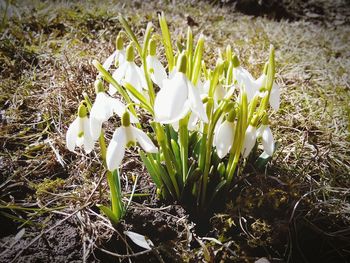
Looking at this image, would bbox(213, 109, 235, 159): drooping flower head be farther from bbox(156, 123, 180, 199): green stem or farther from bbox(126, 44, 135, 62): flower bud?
bbox(126, 44, 135, 62): flower bud

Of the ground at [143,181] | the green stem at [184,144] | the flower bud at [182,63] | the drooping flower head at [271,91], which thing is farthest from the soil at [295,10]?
the flower bud at [182,63]

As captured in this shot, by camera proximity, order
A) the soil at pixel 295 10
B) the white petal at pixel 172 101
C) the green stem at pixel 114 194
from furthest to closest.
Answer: the soil at pixel 295 10, the green stem at pixel 114 194, the white petal at pixel 172 101

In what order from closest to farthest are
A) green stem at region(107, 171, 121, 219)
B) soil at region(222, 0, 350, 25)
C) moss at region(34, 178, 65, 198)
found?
1. green stem at region(107, 171, 121, 219)
2. moss at region(34, 178, 65, 198)
3. soil at region(222, 0, 350, 25)

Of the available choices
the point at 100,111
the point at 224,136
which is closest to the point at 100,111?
the point at 100,111

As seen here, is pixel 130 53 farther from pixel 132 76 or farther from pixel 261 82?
pixel 261 82

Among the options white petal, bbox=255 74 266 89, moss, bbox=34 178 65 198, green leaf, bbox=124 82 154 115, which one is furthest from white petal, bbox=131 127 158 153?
moss, bbox=34 178 65 198

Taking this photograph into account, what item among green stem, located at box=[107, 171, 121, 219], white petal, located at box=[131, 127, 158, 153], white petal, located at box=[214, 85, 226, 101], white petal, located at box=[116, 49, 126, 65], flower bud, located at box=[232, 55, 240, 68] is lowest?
green stem, located at box=[107, 171, 121, 219]

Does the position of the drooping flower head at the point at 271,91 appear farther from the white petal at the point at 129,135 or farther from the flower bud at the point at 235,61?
the white petal at the point at 129,135

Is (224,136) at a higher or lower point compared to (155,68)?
lower
